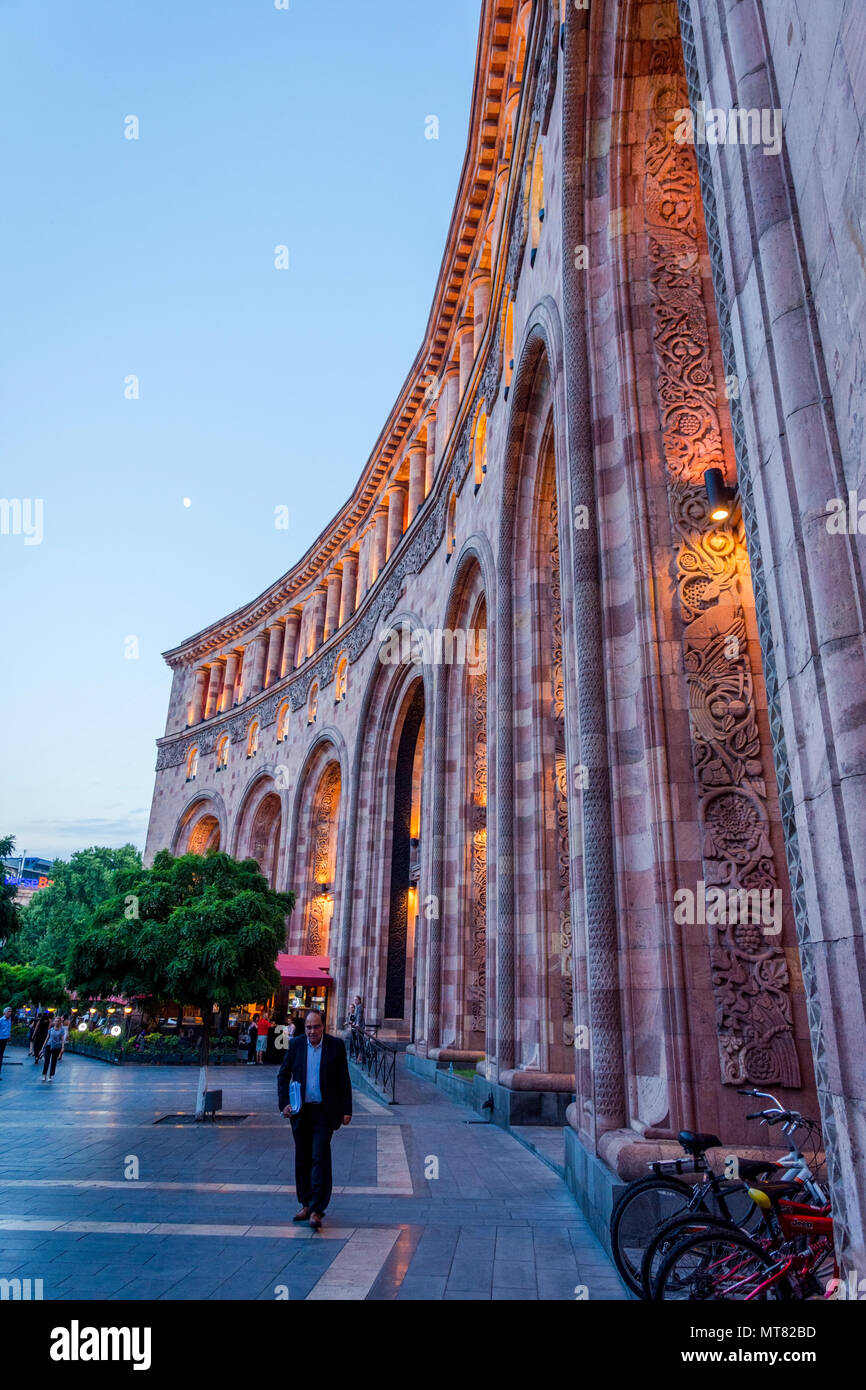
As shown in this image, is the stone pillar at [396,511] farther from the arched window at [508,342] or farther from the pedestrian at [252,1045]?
the pedestrian at [252,1045]

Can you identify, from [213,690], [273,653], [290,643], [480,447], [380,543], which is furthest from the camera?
[213,690]

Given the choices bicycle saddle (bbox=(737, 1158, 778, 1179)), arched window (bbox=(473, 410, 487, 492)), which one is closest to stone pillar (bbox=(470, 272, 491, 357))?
arched window (bbox=(473, 410, 487, 492))

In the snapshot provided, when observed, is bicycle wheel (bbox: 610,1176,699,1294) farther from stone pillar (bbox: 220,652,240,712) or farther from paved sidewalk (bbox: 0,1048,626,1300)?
stone pillar (bbox: 220,652,240,712)

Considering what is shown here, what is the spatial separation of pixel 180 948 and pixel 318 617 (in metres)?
24.1

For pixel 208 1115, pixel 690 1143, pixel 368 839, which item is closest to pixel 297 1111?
pixel 690 1143

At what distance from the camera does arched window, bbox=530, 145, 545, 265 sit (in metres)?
11.1

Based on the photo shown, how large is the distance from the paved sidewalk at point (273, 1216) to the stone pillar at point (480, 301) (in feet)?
52.0

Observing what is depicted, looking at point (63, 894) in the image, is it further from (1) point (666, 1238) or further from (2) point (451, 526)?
(1) point (666, 1238)

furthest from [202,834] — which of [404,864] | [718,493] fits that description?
[718,493]

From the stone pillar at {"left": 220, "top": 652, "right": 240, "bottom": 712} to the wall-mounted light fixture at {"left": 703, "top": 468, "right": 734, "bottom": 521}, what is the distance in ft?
126

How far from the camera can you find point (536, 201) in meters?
11.6

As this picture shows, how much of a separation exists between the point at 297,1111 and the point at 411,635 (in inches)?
632

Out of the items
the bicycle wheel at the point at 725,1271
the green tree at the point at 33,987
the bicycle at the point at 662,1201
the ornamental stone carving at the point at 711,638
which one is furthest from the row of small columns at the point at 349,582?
the bicycle wheel at the point at 725,1271
